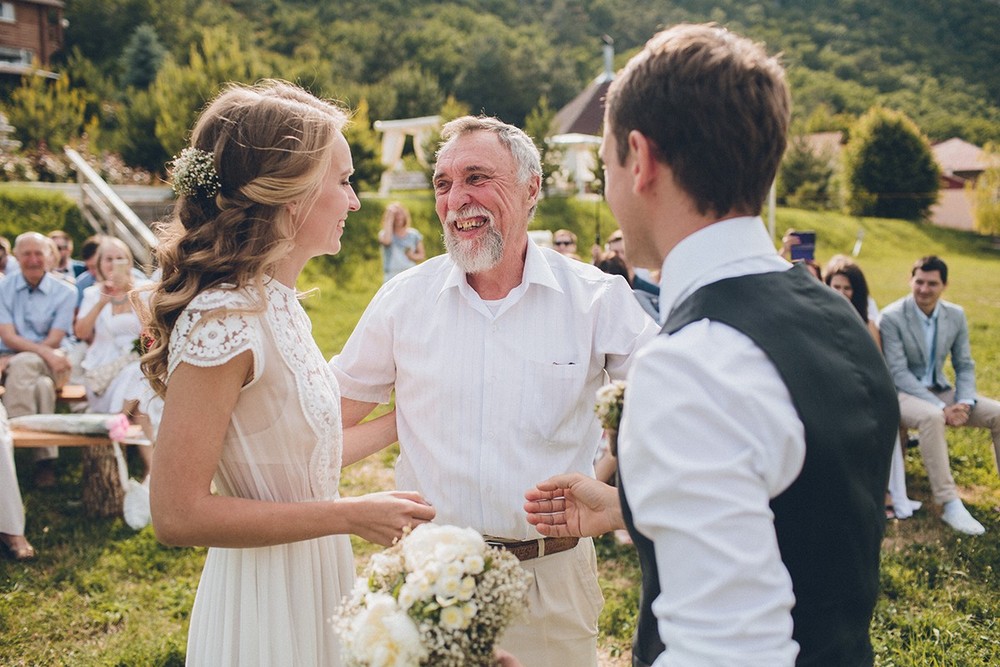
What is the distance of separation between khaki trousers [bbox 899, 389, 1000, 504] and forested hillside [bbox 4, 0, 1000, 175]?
17628 mm

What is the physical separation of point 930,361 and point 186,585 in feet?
20.6

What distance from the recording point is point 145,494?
632cm

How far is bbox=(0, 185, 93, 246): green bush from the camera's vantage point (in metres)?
14.9

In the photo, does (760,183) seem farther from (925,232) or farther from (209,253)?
(925,232)

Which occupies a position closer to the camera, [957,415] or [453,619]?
[453,619]

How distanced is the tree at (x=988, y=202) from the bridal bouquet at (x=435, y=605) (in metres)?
37.7

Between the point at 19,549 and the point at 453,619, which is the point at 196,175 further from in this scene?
the point at 19,549

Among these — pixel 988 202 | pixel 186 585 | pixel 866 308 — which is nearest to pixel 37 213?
pixel 186 585

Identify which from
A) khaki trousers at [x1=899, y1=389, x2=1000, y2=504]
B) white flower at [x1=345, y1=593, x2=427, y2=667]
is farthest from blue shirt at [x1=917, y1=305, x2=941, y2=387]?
white flower at [x1=345, y1=593, x2=427, y2=667]

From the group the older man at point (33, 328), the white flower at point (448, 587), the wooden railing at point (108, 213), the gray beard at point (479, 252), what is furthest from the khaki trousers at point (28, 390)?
the white flower at point (448, 587)

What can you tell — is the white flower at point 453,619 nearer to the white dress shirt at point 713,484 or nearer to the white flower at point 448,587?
the white flower at point 448,587

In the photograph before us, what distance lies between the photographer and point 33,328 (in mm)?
7926

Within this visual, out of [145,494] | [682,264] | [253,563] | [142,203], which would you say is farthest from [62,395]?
[142,203]

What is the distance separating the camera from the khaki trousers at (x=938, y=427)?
6.28 meters
